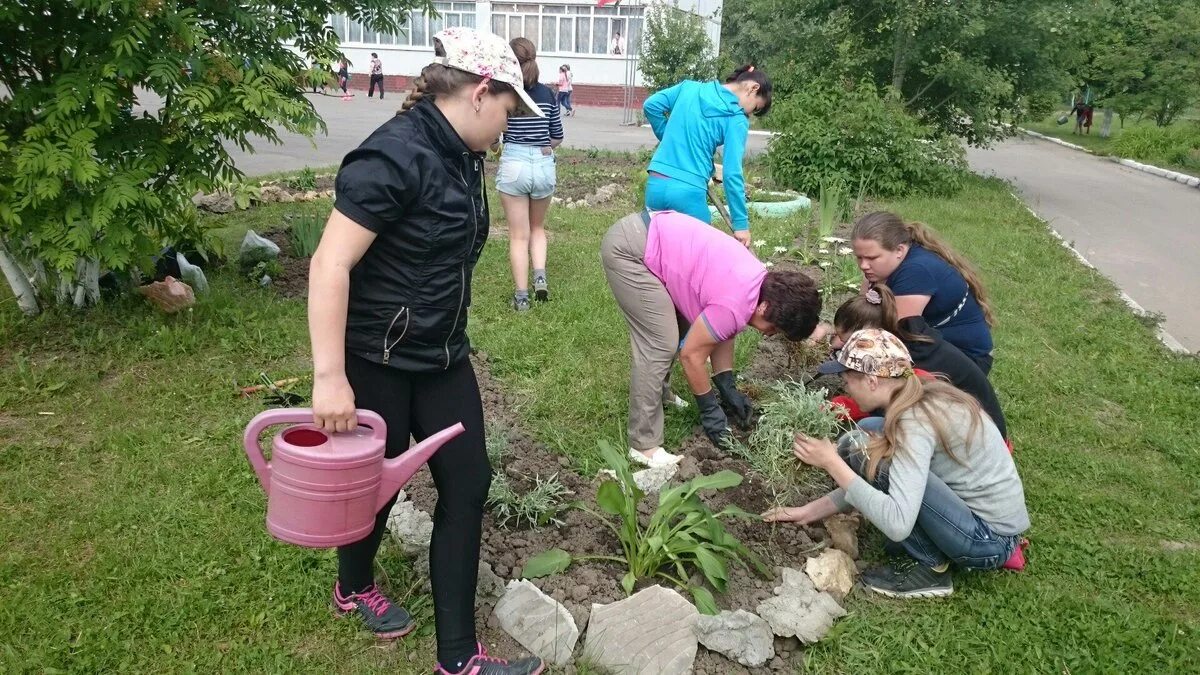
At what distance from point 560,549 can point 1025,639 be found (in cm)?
155

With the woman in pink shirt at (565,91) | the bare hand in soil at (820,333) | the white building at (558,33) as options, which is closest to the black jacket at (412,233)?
the bare hand in soil at (820,333)

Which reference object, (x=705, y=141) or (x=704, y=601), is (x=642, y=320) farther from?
(x=705, y=141)

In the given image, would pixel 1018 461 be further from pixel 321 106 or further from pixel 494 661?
pixel 321 106

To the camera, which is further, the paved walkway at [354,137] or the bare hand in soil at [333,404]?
the paved walkway at [354,137]

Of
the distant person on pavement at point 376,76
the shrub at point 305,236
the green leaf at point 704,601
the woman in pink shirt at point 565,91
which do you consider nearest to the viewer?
the green leaf at point 704,601

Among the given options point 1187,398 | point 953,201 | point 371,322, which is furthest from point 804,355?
point 953,201

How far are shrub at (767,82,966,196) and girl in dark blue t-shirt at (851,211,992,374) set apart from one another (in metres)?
6.68

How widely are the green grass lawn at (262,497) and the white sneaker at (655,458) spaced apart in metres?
0.19

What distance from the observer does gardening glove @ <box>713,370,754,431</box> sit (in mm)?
3770

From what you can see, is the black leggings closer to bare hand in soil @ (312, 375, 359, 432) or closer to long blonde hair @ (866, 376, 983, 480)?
bare hand in soil @ (312, 375, 359, 432)

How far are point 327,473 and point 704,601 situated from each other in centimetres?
126

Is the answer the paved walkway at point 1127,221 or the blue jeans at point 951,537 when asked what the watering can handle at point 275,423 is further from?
the paved walkway at point 1127,221

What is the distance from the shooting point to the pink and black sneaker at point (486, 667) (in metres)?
2.23

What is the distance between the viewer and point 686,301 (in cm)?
342
